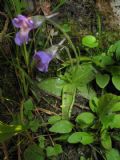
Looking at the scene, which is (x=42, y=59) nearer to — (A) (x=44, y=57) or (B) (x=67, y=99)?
(A) (x=44, y=57)

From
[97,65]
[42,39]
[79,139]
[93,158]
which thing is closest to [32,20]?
[42,39]

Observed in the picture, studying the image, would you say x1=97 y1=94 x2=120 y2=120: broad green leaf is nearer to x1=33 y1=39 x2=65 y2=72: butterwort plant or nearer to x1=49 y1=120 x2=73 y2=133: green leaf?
x1=49 y1=120 x2=73 y2=133: green leaf

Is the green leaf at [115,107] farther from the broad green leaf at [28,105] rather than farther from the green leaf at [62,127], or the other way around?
the broad green leaf at [28,105]

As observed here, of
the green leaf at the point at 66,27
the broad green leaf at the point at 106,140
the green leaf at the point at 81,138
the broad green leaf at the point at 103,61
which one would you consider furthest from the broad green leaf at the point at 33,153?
the green leaf at the point at 66,27

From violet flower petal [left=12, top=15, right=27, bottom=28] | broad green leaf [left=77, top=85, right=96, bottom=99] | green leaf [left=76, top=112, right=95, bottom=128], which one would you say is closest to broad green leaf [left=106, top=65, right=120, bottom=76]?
broad green leaf [left=77, top=85, right=96, bottom=99]

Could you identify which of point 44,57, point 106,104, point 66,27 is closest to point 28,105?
point 44,57

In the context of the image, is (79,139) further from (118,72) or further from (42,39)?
(42,39)
